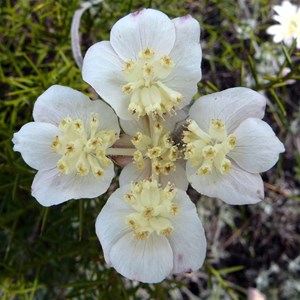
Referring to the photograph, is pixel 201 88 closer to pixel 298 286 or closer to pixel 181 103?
pixel 181 103

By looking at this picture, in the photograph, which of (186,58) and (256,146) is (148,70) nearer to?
(186,58)

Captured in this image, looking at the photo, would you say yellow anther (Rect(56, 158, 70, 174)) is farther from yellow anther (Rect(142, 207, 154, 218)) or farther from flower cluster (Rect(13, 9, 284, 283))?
yellow anther (Rect(142, 207, 154, 218))

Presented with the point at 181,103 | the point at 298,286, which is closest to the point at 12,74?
the point at 181,103

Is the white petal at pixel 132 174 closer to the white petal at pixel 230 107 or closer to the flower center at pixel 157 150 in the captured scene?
the flower center at pixel 157 150

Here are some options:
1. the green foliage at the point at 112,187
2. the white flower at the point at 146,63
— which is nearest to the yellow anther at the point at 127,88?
the white flower at the point at 146,63

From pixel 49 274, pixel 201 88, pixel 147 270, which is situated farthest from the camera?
pixel 49 274

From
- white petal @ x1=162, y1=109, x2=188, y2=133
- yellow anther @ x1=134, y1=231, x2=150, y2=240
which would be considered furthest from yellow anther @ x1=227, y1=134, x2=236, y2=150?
yellow anther @ x1=134, y1=231, x2=150, y2=240
